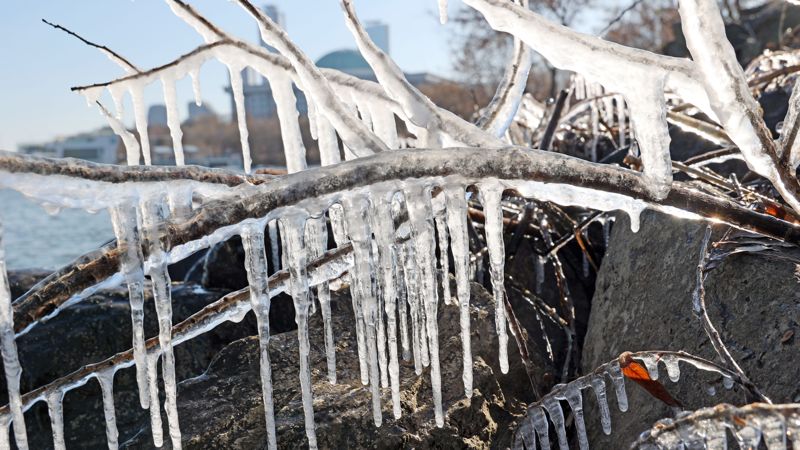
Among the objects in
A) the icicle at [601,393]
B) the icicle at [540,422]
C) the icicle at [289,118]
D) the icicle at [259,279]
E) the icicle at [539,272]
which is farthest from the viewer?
the icicle at [539,272]

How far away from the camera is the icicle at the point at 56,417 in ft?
5.84

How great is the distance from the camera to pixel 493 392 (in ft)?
8.54

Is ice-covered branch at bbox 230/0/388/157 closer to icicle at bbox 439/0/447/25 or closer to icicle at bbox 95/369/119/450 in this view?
icicle at bbox 439/0/447/25

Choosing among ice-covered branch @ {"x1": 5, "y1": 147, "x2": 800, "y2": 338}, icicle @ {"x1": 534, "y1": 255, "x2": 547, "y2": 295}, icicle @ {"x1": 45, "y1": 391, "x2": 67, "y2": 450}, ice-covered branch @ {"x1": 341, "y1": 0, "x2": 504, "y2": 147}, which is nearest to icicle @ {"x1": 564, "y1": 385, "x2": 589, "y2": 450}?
ice-covered branch @ {"x1": 5, "y1": 147, "x2": 800, "y2": 338}

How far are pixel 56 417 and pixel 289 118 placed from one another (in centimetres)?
119

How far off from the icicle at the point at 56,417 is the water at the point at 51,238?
15.3 meters

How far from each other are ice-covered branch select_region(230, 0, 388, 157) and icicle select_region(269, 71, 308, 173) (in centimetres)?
42

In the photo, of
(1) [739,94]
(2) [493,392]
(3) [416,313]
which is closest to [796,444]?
(1) [739,94]

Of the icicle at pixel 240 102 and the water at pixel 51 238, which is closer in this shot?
the icicle at pixel 240 102

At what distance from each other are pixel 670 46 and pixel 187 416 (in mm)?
21334

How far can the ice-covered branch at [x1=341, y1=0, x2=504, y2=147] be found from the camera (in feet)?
6.31

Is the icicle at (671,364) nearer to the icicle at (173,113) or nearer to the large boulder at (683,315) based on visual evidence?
the large boulder at (683,315)

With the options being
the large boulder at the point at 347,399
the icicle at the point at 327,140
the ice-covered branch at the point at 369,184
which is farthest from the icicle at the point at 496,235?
the icicle at the point at 327,140

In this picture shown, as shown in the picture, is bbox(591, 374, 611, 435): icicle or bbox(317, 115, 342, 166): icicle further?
bbox(317, 115, 342, 166): icicle
